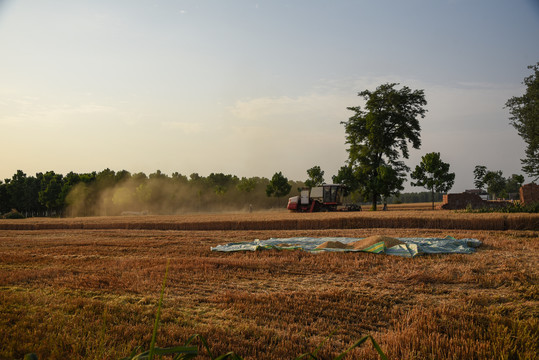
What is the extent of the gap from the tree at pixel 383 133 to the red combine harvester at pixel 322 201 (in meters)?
4.59

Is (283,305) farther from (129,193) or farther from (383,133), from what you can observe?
(129,193)

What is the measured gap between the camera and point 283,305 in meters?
5.12

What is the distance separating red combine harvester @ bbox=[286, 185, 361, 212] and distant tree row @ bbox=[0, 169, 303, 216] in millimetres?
→ 29571

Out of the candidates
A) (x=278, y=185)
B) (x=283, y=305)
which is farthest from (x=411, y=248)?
(x=278, y=185)

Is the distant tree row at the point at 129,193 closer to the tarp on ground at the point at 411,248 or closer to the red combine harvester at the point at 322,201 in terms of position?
the red combine harvester at the point at 322,201

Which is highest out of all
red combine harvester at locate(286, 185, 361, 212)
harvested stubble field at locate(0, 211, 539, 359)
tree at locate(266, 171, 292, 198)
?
tree at locate(266, 171, 292, 198)

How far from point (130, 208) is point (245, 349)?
71283 mm

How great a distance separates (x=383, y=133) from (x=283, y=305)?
36.4 meters

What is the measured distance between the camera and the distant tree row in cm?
6575

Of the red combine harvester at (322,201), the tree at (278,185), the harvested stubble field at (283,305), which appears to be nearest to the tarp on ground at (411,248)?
the harvested stubble field at (283,305)

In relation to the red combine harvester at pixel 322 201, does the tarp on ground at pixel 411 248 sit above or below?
below

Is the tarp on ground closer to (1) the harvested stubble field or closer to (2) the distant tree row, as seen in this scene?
(1) the harvested stubble field

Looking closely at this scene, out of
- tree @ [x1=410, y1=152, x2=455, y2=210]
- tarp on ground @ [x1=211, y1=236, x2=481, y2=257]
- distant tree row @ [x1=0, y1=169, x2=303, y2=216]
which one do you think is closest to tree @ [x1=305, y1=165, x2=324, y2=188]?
distant tree row @ [x1=0, y1=169, x2=303, y2=216]

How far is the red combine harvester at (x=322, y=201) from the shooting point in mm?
34812
